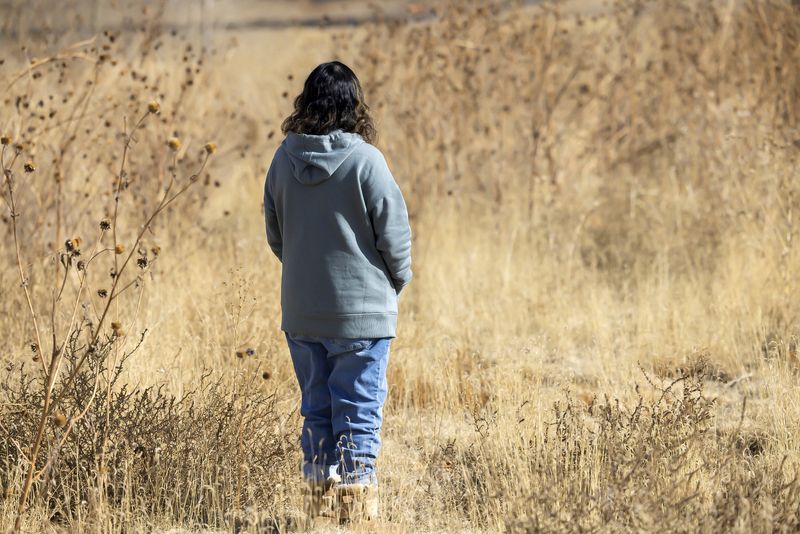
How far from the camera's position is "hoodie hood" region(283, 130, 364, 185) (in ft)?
9.53

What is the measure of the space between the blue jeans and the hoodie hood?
1.70 ft

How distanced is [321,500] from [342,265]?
2.50 ft

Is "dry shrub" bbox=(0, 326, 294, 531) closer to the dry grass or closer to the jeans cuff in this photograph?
the dry grass

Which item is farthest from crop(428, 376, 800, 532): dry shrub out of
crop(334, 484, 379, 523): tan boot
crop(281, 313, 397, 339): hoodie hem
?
crop(281, 313, 397, 339): hoodie hem

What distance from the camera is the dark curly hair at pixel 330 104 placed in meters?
2.94

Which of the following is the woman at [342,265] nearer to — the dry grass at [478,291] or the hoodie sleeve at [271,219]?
the hoodie sleeve at [271,219]

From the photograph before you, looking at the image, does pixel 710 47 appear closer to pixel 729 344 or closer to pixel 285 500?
pixel 729 344

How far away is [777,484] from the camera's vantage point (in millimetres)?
3094

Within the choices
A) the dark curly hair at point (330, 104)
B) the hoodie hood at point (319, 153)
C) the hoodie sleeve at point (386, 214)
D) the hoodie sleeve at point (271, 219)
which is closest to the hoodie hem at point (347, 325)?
the hoodie sleeve at point (386, 214)

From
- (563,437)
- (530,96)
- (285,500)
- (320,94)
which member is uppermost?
(530,96)

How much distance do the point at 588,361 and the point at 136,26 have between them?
3.83 metres

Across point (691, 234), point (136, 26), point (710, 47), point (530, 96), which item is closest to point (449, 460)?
point (691, 234)

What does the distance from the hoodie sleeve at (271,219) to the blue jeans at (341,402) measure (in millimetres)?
358

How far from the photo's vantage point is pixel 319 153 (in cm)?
292
